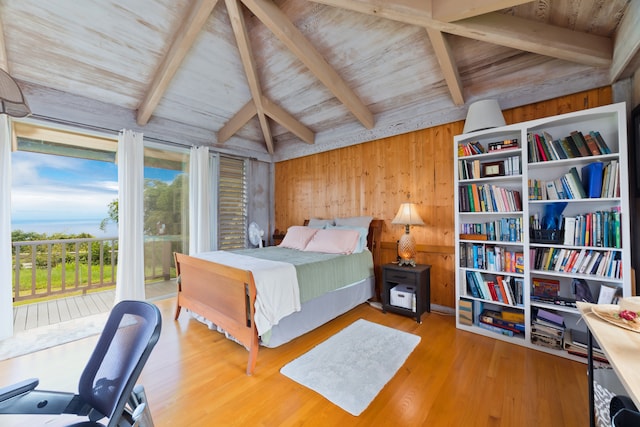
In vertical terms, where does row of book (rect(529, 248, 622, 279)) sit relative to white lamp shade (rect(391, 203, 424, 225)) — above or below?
below

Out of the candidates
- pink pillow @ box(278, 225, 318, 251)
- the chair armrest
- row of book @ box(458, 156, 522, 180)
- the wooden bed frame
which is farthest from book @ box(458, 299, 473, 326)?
the chair armrest

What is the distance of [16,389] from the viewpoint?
942 millimetres

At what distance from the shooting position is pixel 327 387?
183cm

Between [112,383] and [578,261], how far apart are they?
10.6 feet

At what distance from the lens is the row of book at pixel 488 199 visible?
2535mm

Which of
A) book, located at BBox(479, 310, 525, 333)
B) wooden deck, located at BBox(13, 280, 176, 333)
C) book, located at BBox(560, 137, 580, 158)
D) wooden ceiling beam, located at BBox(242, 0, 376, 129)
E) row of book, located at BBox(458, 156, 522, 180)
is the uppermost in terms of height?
wooden ceiling beam, located at BBox(242, 0, 376, 129)

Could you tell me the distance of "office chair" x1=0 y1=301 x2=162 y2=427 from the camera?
913mm

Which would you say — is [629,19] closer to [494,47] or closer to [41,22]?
[494,47]

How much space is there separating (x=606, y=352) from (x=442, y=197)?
7.79 feet

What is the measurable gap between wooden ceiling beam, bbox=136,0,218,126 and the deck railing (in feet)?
6.92

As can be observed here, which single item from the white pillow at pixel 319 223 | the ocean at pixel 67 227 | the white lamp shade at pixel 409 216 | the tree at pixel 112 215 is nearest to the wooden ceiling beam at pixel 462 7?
the white lamp shade at pixel 409 216

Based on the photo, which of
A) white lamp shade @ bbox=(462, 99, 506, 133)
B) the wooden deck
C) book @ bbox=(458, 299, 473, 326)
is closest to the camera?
white lamp shade @ bbox=(462, 99, 506, 133)

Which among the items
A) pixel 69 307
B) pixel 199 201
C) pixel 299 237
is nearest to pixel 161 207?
pixel 199 201

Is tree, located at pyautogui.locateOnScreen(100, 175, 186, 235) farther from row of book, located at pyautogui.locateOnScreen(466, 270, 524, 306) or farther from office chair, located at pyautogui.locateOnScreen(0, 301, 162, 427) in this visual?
row of book, located at pyautogui.locateOnScreen(466, 270, 524, 306)
